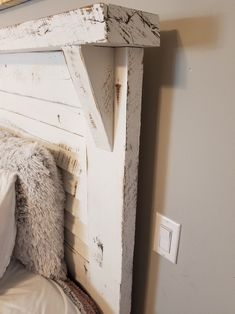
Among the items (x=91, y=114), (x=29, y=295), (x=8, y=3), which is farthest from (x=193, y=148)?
(x=8, y=3)

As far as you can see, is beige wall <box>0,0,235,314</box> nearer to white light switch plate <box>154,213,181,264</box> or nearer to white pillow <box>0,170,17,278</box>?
white light switch plate <box>154,213,181,264</box>

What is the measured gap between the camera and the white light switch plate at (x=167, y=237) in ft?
2.04

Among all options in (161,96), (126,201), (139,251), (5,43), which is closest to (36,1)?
(5,43)

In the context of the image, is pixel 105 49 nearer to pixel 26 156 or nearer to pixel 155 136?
Result: pixel 155 136

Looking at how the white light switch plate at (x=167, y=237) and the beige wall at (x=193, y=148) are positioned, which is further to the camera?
the white light switch plate at (x=167, y=237)

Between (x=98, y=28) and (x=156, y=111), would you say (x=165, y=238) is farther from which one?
(x=98, y=28)

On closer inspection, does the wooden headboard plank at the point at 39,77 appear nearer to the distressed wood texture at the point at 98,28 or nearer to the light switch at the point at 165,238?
the distressed wood texture at the point at 98,28

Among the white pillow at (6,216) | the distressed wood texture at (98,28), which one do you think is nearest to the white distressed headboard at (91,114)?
the distressed wood texture at (98,28)

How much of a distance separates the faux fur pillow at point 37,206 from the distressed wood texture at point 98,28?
32cm

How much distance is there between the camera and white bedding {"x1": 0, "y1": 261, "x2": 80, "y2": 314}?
73 centimetres

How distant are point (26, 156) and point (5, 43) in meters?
0.29

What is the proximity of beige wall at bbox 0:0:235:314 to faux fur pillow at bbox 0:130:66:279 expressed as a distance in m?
0.26

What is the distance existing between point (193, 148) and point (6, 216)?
1.80 feet

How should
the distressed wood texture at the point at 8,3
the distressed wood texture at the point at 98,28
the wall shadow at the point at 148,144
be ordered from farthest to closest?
the distressed wood texture at the point at 8,3 < the wall shadow at the point at 148,144 < the distressed wood texture at the point at 98,28
